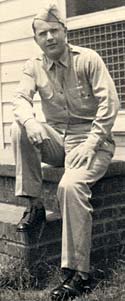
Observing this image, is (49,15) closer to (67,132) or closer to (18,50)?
(67,132)

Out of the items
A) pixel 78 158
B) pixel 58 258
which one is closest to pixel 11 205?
pixel 58 258

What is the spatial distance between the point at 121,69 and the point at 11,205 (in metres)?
1.92

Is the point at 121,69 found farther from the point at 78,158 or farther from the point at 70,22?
the point at 78,158

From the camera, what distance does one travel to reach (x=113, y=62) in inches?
252

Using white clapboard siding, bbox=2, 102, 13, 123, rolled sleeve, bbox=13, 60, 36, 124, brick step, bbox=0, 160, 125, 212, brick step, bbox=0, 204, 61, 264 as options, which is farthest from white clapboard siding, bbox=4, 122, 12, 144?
rolled sleeve, bbox=13, 60, 36, 124

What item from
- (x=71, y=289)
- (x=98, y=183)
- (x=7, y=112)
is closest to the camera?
(x=71, y=289)

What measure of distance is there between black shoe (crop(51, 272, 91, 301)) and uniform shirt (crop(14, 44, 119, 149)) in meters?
0.89

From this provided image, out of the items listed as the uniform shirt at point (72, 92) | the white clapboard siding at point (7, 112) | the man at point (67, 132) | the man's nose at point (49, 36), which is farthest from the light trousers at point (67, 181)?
the white clapboard siding at point (7, 112)

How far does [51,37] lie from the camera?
13.5 feet

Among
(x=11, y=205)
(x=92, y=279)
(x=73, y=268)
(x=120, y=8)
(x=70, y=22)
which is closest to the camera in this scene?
(x=73, y=268)

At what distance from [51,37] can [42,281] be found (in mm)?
1620

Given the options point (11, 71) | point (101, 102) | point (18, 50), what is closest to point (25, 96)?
point (101, 102)

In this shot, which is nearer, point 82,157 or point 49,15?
point 82,157

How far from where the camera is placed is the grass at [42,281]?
3.82 meters
